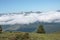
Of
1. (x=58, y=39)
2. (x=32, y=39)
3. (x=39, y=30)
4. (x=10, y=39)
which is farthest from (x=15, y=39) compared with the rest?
(x=39, y=30)

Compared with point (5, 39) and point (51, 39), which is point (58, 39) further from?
point (5, 39)

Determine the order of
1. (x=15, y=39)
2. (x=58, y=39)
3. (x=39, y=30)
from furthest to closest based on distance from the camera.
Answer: (x=39, y=30) < (x=58, y=39) < (x=15, y=39)

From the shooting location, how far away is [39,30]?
75.1 metres

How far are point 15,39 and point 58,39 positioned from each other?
11552 millimetres

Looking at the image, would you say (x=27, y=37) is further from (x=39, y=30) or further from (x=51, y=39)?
(x=39, y=30)

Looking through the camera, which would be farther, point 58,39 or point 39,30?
point 39,30

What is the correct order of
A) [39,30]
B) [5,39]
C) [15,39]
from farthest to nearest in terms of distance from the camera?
1. [39,30]
2. [5,39]
3. [15,39]

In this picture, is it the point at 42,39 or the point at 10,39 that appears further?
the point at 42,39

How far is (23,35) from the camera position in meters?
43.1

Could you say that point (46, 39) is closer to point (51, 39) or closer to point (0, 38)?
point (51, 39)

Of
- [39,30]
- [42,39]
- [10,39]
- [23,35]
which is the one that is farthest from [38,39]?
[39,30]

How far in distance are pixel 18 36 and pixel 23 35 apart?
1.24 meters

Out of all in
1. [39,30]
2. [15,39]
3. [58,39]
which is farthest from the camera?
[39,30]

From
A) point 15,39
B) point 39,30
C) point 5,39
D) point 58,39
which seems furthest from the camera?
point 39,30
